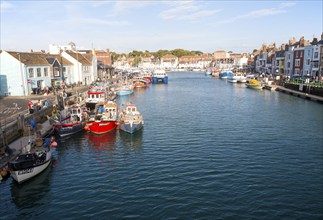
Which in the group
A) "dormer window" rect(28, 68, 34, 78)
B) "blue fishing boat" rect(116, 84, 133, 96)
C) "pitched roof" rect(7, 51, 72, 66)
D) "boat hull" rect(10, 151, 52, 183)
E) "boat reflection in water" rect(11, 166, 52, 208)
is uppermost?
"pitched roof" rect(7, 51, 72, 66)

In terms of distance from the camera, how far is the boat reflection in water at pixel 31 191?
65.3ft

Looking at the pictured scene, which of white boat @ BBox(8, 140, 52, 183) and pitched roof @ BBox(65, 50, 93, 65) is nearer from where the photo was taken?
white boat @ BBox(8, 140, 52, 183)

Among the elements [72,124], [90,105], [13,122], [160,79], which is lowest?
[72,124]

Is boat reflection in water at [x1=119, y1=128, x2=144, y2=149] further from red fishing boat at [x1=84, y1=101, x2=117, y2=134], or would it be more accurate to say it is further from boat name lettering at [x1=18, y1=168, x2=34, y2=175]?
boat name lettering at [x1=18, y1=168, x2=34, y2=175]

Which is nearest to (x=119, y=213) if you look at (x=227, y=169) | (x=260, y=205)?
(x=260, y=205)

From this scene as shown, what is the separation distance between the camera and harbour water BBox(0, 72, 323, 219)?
18.6 meters

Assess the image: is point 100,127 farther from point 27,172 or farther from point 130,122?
point 27,172

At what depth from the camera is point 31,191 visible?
2158cm

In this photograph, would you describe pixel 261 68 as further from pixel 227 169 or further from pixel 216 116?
pixel 227 169

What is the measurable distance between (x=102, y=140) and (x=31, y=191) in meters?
13.4

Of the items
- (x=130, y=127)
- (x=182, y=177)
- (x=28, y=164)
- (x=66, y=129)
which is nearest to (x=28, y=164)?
(x=28, y=164)

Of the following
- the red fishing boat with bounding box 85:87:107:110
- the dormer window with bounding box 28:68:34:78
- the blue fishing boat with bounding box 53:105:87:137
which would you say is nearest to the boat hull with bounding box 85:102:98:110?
the red fishing boat with bounding box 85:87:107:110

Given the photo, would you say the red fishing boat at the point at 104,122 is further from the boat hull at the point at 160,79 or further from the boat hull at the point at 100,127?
the boat hull at the point at 160,79

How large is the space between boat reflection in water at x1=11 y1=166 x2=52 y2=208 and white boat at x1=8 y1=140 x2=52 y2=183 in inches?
17.5
